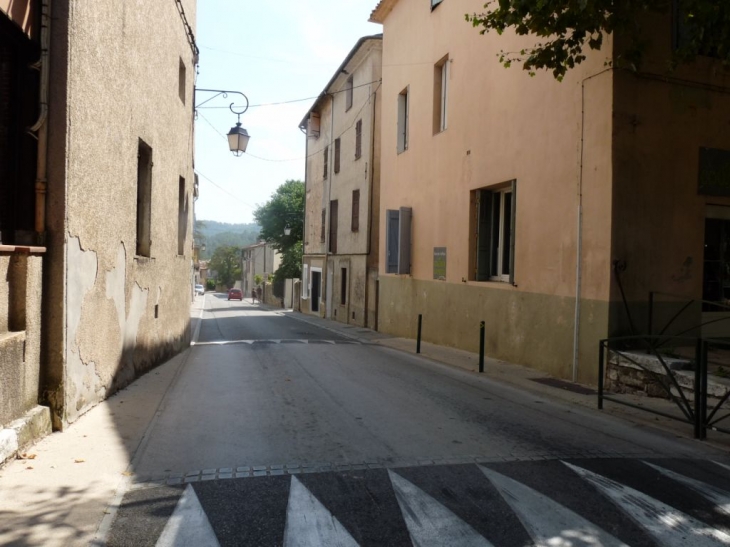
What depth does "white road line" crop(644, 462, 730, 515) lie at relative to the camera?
402 cm

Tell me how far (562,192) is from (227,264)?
95.8 meters

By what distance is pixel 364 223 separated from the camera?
867 inches

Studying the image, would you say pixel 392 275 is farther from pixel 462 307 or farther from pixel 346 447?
pixel 346 447

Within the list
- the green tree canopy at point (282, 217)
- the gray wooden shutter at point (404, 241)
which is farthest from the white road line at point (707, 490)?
the green tree canopy at point (282, 217)

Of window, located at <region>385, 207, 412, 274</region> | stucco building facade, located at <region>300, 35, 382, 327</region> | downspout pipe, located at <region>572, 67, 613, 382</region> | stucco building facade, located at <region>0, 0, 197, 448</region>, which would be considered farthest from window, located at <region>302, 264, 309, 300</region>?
downspout pipe, located at <region>572, 67, 613, 382</region>

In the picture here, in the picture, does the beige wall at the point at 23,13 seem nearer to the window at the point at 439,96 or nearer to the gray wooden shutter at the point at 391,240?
the window at the point at 439,96

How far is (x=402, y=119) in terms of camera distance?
17312 millimetres

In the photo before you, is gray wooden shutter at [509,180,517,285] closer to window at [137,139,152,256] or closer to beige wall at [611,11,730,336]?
beige wall at [611,11,730,336]

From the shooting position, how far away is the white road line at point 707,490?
13.2ft

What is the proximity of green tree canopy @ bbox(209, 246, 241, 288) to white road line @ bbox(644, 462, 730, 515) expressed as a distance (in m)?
93.7

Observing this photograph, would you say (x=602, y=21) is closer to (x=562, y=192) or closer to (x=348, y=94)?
(x=562, y=192)

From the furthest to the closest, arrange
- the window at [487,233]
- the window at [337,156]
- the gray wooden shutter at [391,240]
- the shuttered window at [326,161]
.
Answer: the shuttered window at [326,161]
the window at [337,156]
the gray wooden shutter at [391,240]
the window at [487,233]

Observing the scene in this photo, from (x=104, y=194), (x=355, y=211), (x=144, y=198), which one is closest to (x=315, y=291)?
(x=355, y=211)

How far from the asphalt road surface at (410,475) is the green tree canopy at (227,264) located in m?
91.3
